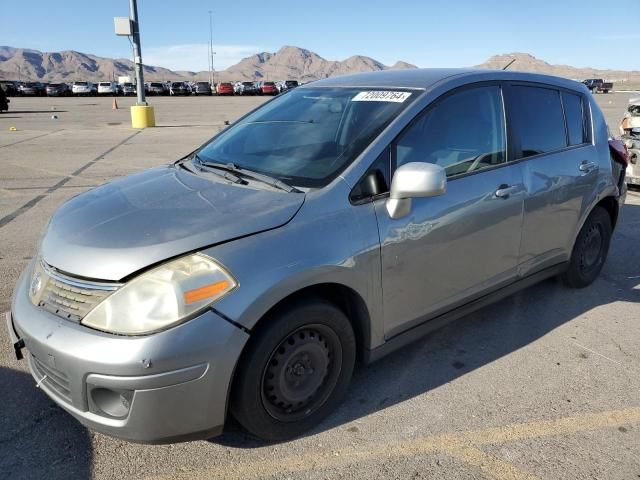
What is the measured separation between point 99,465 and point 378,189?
186cm

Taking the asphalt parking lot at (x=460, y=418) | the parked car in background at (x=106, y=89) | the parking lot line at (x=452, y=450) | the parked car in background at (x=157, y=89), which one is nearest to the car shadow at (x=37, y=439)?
the asphalt parking lot at (x=460, y=418)

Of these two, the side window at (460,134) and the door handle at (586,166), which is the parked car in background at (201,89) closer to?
the door handle at (586,166)

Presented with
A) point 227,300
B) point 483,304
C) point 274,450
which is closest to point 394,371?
point 483,304

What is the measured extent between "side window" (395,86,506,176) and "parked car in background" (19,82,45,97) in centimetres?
5282

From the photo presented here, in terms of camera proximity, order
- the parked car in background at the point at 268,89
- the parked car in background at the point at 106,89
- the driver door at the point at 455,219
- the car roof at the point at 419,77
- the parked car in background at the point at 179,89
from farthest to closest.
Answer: the parked car in background at the point at 268,89 < the parked car in background at the point at 179,89 < the parked car in background at the point at 106,89 < the car roof at the point at 419,77 < the driver door at the point at 455,219

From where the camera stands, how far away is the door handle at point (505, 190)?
3.33 m

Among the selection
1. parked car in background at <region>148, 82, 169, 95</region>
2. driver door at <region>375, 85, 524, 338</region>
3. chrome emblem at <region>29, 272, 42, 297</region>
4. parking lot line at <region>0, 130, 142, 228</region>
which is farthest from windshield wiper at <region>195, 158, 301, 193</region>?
parked car in background at <region>148, 82, 169, 95</region>

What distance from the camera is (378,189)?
9.12ft

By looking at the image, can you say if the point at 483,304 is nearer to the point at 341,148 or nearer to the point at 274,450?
the point at 341,148

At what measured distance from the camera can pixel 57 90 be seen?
49.9 metres

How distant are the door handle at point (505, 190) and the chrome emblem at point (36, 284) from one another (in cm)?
257

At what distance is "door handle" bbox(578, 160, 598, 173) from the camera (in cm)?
407

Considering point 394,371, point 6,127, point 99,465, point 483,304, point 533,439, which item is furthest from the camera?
point 6,127

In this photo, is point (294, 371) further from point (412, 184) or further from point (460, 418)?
point (412, 184)
